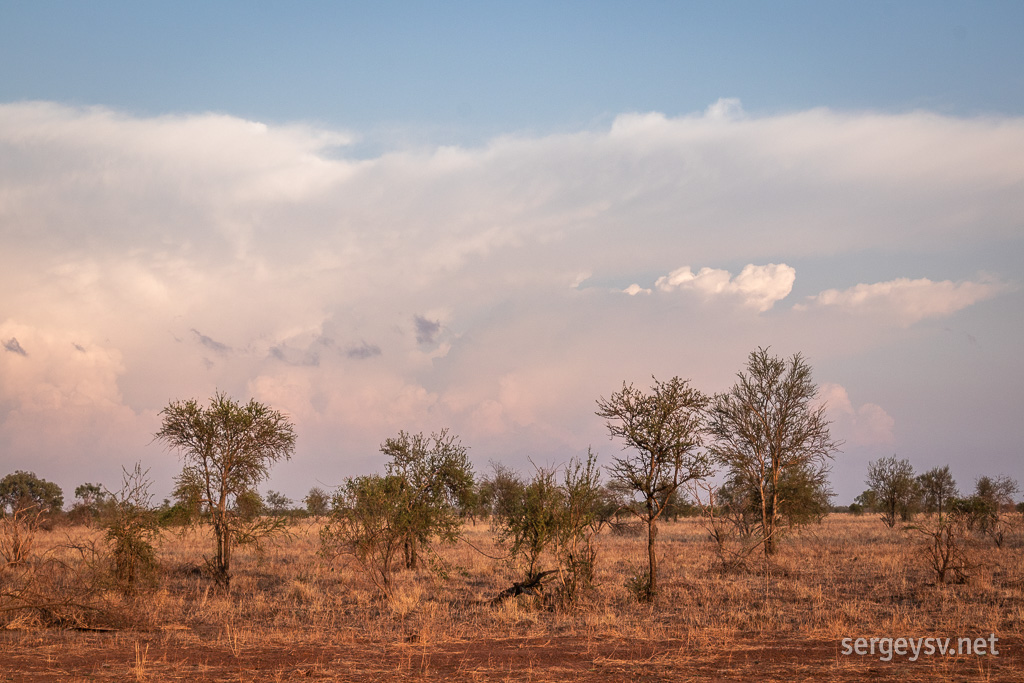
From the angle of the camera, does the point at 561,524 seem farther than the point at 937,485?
No

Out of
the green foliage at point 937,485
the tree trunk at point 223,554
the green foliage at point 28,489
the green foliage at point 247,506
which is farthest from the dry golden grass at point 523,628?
the green foliage at point 28,489

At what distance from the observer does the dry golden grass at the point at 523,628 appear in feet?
37.6

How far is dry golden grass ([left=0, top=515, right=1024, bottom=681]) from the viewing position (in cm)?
1145

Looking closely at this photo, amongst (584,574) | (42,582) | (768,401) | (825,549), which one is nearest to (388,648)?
(584,574)

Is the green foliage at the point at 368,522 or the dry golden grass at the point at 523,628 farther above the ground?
the green foliage at the point at 368,522

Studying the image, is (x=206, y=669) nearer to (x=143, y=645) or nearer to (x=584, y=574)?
(x=143, y=645)

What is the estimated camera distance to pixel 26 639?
13.8 m

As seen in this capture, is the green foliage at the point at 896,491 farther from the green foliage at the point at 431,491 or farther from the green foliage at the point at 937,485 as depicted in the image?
the green foliage at the point at 431,491

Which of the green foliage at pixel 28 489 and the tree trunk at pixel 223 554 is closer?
the tree trunk at pixel 223 554

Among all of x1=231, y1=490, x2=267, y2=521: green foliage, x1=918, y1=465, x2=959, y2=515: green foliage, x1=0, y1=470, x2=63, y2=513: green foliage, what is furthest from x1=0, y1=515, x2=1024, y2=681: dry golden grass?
x1=0, y1=470, x2=63, y2=513: green foliage

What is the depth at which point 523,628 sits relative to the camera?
1546 cm

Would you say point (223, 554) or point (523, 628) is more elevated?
point (223, 554)

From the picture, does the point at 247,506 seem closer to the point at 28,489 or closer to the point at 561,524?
the point at 561,524

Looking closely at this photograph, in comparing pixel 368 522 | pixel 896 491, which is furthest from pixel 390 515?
pixel 896 491
